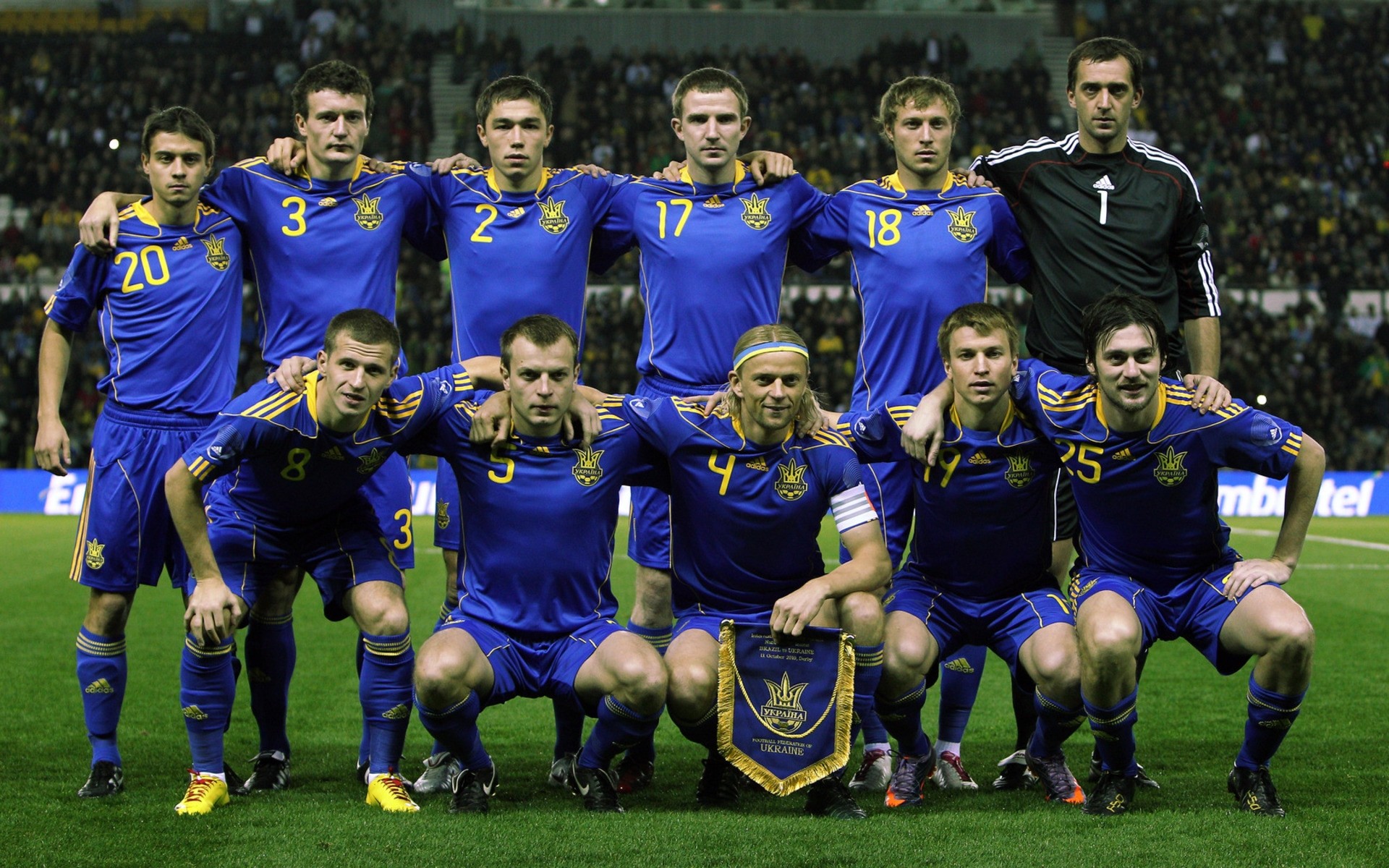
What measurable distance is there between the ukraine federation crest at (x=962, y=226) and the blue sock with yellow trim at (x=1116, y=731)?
1.87 meters

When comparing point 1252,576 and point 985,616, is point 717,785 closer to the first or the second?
point 985,616

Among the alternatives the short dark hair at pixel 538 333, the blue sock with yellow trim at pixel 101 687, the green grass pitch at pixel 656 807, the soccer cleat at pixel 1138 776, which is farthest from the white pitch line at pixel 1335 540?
the blue sock with yellow trim at pixel 101 687

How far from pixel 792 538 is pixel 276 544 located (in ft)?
6.14

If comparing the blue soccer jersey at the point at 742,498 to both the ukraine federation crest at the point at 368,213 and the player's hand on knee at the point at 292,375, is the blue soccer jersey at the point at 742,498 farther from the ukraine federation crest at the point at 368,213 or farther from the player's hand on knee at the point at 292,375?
the ukraine federation crest at the point at 368,213

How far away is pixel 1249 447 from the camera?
450 cm

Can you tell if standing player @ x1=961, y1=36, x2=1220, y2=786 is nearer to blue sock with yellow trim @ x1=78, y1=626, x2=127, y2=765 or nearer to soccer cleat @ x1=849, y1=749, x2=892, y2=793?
soccer cleat @ x1=849, y1=749, x2=892, y2=793

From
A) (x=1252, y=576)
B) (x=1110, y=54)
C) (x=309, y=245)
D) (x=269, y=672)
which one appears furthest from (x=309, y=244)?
(x=1252, y=576)

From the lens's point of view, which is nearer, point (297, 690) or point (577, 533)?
point (577, 533)

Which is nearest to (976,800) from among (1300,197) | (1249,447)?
(1249,447)

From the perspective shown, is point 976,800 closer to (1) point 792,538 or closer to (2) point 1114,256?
(1) point 792,538

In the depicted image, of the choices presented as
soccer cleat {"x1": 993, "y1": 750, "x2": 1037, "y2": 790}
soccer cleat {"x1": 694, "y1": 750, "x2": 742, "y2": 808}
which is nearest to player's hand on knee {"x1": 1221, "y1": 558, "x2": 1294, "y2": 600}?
soccer cleat {"x1": 993, "y1": 750, "x2": 1037, "y2": 790}

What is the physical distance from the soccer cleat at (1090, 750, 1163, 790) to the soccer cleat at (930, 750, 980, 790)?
43cm

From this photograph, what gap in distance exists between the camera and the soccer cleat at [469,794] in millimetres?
4395

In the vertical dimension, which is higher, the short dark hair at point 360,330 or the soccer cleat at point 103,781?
the short dark hair at point 360,330
